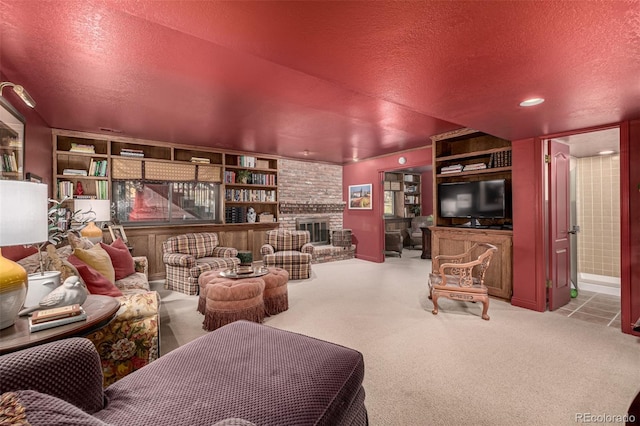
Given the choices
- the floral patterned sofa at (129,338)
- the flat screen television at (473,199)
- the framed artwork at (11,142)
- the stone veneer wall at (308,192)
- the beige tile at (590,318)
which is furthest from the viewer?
the stone veneer wall at (308,192)

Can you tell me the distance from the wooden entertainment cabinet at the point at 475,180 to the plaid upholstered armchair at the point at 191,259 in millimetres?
3245

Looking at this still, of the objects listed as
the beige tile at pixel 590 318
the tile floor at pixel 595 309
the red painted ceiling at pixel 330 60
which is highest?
the red painted ceiling at pixel 330 60

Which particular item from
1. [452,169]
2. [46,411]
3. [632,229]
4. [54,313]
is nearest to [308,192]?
[452,169]

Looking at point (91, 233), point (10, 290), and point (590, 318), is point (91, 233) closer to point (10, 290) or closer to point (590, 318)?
point (10, 290)

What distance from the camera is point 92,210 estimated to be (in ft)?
12.6

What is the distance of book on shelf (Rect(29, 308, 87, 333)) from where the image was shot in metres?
1.37

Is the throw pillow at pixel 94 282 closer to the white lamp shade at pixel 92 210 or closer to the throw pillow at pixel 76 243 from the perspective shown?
the throw pillow at pixel 76 243

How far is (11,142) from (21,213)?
194 cm

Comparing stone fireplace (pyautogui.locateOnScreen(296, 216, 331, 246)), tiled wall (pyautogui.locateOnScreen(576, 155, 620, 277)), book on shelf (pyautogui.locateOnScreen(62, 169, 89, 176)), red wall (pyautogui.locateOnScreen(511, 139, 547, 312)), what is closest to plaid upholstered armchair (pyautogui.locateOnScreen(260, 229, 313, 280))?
stone fireplace (pyautogui.locateOnScreen(296, 216, 331, 246))

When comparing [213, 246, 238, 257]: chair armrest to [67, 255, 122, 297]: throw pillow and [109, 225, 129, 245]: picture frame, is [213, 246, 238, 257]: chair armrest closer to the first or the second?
[109, 225, 129, 245]: picture frame

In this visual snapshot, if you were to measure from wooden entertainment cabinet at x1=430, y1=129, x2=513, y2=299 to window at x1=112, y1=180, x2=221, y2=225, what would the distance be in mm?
4098

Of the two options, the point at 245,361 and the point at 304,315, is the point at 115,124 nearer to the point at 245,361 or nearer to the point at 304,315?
→ the point at 304,315

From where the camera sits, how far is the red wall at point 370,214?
6613mm

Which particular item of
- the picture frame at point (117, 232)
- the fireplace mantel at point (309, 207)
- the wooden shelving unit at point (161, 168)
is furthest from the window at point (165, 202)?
the fireplace mantel at point (309, 207)
